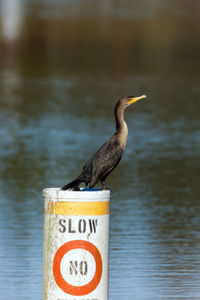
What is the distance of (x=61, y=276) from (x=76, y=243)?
237 millimetres

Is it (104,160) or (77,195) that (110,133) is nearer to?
(104,160)

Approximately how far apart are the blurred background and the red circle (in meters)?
1.14

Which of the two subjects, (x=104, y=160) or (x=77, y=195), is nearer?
(x=77, y=195)

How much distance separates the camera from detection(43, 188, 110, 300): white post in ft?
24.1

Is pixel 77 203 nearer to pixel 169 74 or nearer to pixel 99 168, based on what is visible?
pixel 99 168

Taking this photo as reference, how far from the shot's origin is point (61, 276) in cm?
741

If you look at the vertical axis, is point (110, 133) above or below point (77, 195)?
above

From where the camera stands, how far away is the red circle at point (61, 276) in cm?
739

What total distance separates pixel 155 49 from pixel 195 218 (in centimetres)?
2492

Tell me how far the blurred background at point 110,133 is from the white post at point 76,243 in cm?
116

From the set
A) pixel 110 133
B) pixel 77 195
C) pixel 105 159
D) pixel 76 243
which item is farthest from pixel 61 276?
pixel 110 133

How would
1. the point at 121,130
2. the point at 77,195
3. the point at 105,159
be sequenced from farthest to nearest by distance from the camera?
the point at 121,130
the point at 105,159
the point at 77,195

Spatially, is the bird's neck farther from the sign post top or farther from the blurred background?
the sign post top

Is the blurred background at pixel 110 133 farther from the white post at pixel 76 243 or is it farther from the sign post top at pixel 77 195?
the sign post top at pixel 77 195
